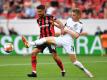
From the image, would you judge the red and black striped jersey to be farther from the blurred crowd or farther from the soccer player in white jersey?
the blurred crowd

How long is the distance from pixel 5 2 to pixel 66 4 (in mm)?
3490

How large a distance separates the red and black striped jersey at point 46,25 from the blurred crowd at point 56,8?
13.5 metres

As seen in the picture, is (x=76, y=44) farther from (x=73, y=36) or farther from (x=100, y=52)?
(x=73, y=36)

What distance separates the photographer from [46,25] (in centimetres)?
1691

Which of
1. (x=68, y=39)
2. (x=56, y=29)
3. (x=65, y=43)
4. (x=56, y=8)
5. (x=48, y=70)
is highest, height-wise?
(x=56, y=8)

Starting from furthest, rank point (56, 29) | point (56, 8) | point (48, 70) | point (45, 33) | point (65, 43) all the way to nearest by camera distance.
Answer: point (56, 8) < point (56, 29) < point (48, 70) < point (45, 33) < point (65, 43)

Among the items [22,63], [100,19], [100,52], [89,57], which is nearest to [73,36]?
[22,63]

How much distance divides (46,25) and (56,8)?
13972mm

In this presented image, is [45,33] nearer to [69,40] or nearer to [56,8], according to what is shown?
[69,40]

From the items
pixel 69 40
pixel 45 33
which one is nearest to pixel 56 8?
pixel 45 33

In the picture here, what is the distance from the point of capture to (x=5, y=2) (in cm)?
3189

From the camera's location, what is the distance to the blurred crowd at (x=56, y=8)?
1209 inches

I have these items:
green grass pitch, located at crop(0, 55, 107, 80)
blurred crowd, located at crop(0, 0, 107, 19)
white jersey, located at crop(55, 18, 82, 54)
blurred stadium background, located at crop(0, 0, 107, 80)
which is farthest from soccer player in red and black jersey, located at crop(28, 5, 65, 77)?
blurred crowd, located at crop(0, 0, 107, 19)

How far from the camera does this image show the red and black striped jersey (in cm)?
1673
